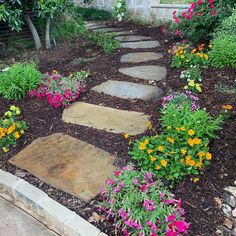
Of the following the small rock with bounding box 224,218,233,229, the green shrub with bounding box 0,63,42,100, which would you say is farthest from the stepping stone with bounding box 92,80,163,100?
the small rock with bounding box 224,218,233,229

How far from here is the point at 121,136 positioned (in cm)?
267

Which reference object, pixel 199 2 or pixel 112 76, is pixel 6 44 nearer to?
pixel 112 76

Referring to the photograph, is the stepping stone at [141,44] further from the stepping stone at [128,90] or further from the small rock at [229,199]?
the small rock at [229,199]

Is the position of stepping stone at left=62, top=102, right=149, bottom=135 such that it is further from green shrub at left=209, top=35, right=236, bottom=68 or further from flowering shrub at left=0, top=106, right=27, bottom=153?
green shrub at left=209, top=35, right=236, bottom=68

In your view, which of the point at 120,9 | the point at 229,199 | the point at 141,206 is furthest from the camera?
the point at 120,9

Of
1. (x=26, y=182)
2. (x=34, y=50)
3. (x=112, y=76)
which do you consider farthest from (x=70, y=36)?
(x=26, y=182)

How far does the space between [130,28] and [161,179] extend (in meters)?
5.05

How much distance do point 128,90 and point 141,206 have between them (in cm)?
178

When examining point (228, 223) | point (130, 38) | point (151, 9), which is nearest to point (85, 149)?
point (228, 223)

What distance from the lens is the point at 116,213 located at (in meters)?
1.93

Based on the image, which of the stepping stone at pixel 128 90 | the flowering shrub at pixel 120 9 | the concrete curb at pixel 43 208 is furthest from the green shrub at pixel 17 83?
the flowering shrub at pixel 120 9

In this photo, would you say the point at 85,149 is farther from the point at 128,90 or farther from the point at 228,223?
Answer: the point at 228,223

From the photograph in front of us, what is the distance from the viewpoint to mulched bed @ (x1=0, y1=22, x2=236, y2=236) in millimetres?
2029

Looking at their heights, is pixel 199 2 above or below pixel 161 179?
above
